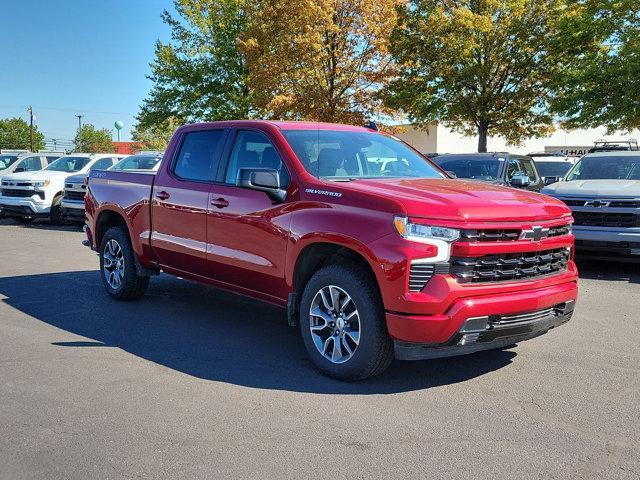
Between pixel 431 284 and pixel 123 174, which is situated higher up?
pixel 123 174

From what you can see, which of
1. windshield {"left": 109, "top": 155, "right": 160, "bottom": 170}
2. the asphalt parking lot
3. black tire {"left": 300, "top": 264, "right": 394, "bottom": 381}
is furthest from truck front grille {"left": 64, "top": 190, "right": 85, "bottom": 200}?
black tire {"left": 300, "top": 264, "right": 394, "bottom": 381}

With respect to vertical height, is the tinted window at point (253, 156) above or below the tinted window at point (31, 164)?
above

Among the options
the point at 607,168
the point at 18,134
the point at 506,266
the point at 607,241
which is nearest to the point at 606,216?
the point at 607,241

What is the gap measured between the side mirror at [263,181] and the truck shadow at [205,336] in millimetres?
1336

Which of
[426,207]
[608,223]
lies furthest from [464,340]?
[608,223]

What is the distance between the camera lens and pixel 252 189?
540 centimetres

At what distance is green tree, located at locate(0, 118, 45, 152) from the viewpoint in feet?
326

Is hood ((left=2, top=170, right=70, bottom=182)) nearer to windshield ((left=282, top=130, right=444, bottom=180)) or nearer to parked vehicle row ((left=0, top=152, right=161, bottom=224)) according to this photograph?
parked vehicle row ((left=0, top=152, right=161, bottom=224))

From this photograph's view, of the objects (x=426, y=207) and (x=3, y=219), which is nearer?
(x=426, y=207)

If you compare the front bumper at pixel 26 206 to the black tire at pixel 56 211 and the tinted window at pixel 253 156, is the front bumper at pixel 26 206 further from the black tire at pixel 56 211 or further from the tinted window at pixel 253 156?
the tinted window at pixel 253 156

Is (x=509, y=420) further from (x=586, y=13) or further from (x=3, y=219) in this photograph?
(x=586, y=13)

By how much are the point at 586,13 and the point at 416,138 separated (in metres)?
29.6

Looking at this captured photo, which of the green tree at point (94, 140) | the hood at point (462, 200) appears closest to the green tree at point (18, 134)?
the green tree at point (94, 140)

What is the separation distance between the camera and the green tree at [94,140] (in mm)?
97219
